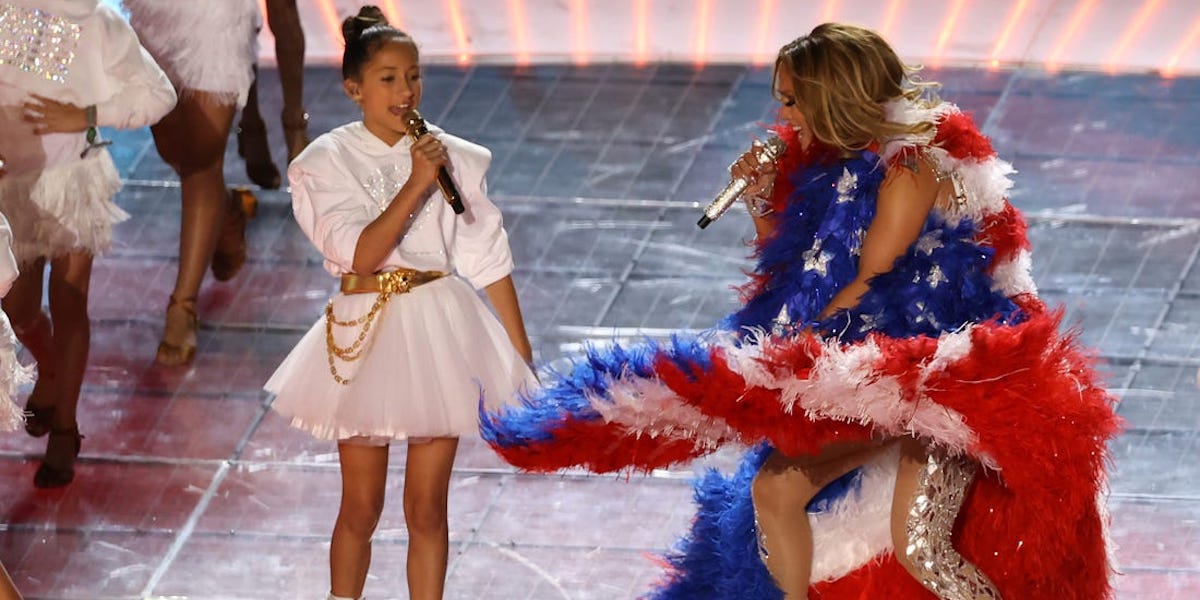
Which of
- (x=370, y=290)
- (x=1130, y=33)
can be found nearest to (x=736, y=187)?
(x=370, y=290)

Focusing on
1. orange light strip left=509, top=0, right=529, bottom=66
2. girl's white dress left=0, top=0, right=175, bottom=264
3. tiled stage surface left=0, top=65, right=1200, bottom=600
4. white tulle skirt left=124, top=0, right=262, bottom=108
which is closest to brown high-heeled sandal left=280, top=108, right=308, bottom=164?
tiled stage surface left=0, top=65, right=1200, bottom=600

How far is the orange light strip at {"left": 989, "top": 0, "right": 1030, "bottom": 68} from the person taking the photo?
7285mm

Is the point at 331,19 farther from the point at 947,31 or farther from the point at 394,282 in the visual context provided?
the point at 394,282

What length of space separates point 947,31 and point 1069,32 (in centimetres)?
48

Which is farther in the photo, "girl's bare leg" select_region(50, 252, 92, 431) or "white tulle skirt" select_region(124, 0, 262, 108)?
"white tulle skirt" select_region(124, 0, 262, 108)

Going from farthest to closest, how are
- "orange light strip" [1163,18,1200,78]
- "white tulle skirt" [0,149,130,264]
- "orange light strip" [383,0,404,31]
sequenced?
"orange light strip" [383,0,404,31], "orange light strip" [1163,18,1200,78], "white tulle skirt" [0,149,130,264]

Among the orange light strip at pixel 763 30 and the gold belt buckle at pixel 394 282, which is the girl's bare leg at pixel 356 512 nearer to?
the gold belt buckle at pixel 394 282

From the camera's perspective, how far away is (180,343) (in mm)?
5355

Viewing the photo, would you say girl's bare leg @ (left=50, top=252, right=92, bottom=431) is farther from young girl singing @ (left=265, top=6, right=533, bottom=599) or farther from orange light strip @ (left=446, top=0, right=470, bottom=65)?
orange light strip @ (left=446, top=0, right=470, bottom=65)

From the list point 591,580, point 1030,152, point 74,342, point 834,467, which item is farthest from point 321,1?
point 834,467

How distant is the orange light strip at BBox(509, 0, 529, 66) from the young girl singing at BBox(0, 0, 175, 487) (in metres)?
2.84

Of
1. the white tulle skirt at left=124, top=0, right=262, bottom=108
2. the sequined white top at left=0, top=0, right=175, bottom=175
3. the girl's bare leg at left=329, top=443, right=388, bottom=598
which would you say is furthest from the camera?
the white tulle skirt at left=124, top=0, right=262, bottom=108

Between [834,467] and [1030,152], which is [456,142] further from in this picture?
[1030,152]

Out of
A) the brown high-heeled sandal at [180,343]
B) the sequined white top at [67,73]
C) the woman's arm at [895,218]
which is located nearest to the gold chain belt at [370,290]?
the woman's arm at [895,218]
